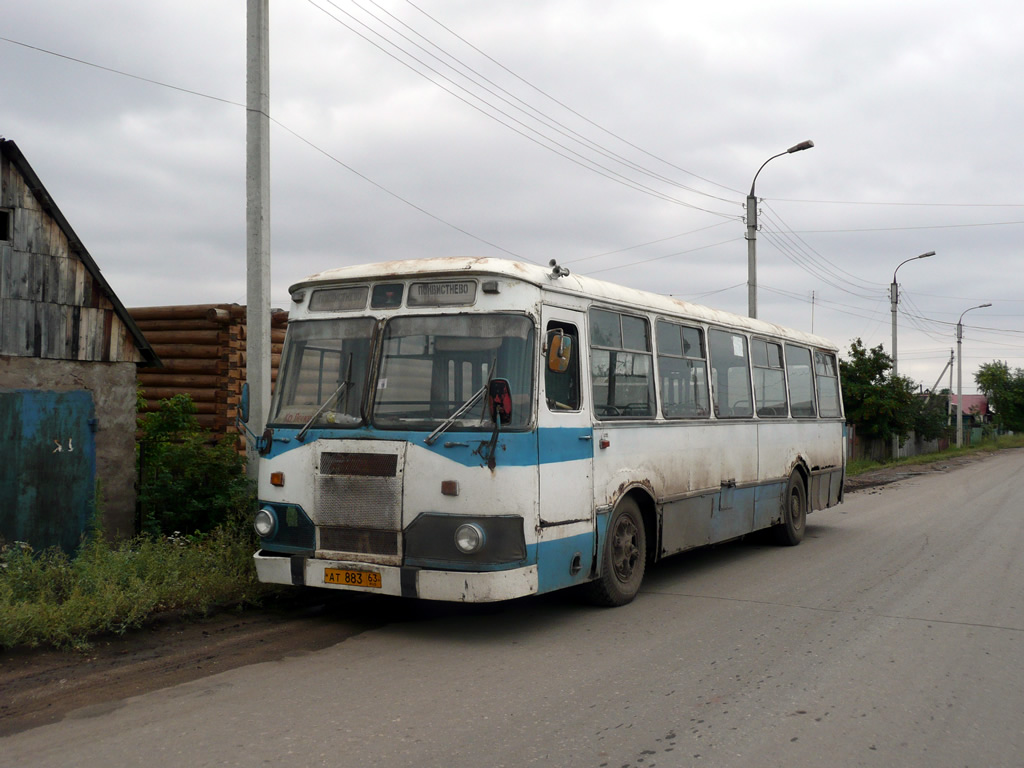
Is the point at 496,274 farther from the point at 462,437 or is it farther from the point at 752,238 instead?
the point at 752,238

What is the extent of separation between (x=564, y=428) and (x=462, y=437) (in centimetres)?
97

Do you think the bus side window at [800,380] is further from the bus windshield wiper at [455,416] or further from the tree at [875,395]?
the tree at [875,395]

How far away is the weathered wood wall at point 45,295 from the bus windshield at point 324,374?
130 inches

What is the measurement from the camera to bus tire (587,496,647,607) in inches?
332

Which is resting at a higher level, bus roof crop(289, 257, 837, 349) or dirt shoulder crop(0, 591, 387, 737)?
bus roof crop(289, 257, 837, 349)

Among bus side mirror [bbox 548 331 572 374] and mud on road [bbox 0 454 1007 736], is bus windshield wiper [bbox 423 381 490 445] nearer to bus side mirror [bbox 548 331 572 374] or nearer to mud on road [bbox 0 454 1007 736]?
bus side mirror [bbox 548 331 572 374]

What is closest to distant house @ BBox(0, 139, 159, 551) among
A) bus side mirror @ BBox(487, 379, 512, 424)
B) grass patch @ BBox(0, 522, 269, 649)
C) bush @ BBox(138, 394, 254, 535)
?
bush @ BBox(138, 394, 254, 535)

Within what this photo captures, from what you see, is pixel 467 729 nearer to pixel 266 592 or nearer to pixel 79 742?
pixel 79 742

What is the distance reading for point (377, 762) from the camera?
4.68 m

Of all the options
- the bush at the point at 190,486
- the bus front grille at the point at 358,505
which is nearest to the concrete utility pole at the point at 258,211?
the bush at the point at 190,486

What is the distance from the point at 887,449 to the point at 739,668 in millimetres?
38987

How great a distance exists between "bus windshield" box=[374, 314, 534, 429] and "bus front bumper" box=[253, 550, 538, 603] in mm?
1124

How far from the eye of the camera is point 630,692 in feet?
19.6

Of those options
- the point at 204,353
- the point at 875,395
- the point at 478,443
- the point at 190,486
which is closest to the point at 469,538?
the point at 478,443
